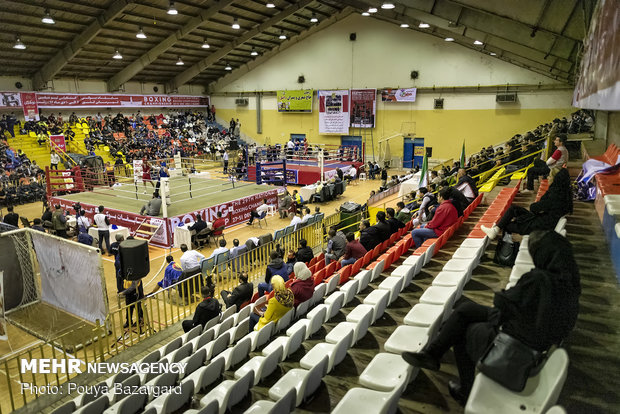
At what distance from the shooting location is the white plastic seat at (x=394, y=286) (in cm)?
493

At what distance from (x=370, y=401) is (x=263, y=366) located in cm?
135

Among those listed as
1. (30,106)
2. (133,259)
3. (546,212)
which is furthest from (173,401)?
(30,106)

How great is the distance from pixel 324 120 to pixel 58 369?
24256mm

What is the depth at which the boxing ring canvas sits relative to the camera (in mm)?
12539

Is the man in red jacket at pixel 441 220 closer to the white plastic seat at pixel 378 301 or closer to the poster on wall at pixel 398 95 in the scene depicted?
the white plastic seat at pixel 378 301

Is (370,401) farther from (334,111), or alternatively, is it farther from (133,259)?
(334,111)

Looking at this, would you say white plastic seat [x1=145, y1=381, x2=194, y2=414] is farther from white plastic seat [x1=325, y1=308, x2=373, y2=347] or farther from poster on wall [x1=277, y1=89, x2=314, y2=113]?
poster on wall [x1=277, y1=89, x2=314, y2=113]

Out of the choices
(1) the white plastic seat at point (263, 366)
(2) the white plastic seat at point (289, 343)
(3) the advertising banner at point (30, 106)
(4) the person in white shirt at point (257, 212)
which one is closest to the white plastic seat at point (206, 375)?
(1) the white plastic seat at point (263, 366)

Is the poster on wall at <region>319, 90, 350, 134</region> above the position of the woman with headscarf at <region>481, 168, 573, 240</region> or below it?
above

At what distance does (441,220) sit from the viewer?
6.89 meters

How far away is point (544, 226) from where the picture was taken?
14.5 feet

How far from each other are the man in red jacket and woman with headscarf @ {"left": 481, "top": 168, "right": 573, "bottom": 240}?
1.98 metres

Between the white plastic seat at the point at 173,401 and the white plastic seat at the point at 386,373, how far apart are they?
5.63 feet

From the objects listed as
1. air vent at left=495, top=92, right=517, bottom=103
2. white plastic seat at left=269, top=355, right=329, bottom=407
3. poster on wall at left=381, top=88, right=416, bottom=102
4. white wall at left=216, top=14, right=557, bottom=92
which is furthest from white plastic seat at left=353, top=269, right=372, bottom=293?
poster on wall at left=381, top=88, right=416, bottom=102
